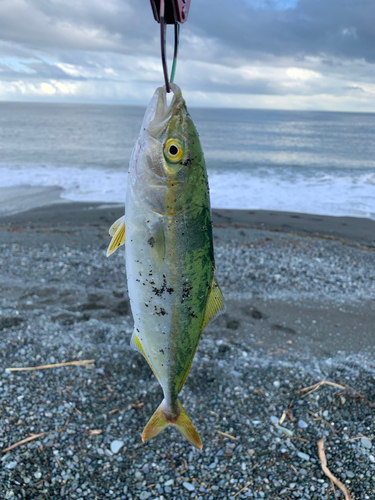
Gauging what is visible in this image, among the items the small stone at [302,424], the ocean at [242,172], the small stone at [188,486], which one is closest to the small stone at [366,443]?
the small stone at [302,424]

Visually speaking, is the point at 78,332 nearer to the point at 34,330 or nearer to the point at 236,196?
the point at 34,330

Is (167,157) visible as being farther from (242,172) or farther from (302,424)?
(242,172)

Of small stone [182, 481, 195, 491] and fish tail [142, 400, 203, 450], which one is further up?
fish tail [142, 400, 203, 450]

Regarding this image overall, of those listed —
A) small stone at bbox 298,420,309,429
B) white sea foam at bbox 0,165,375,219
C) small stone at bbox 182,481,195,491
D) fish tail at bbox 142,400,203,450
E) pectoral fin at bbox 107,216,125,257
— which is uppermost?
pectoral fin at bbox 107,216,125,257

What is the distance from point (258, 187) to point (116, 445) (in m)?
19.6

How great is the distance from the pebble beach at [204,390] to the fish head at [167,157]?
3.85 meters

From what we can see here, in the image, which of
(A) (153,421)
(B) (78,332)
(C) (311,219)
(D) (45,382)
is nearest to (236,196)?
(C) (311,219)

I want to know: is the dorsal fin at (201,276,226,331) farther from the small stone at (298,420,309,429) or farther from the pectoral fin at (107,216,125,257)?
the small stone at (298,420,309,429)

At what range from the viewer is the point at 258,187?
2234 cm

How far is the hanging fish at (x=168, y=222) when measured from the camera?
7.06 ft

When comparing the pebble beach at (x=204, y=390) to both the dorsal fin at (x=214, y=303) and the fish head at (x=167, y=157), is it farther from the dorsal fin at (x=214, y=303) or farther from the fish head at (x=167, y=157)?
the fish head at (x=167, y=157)

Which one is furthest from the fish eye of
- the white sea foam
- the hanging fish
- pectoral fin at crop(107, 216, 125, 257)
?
the white sea foam

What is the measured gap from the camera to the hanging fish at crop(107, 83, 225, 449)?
2.15 meters

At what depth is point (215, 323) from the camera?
7.55 metres
